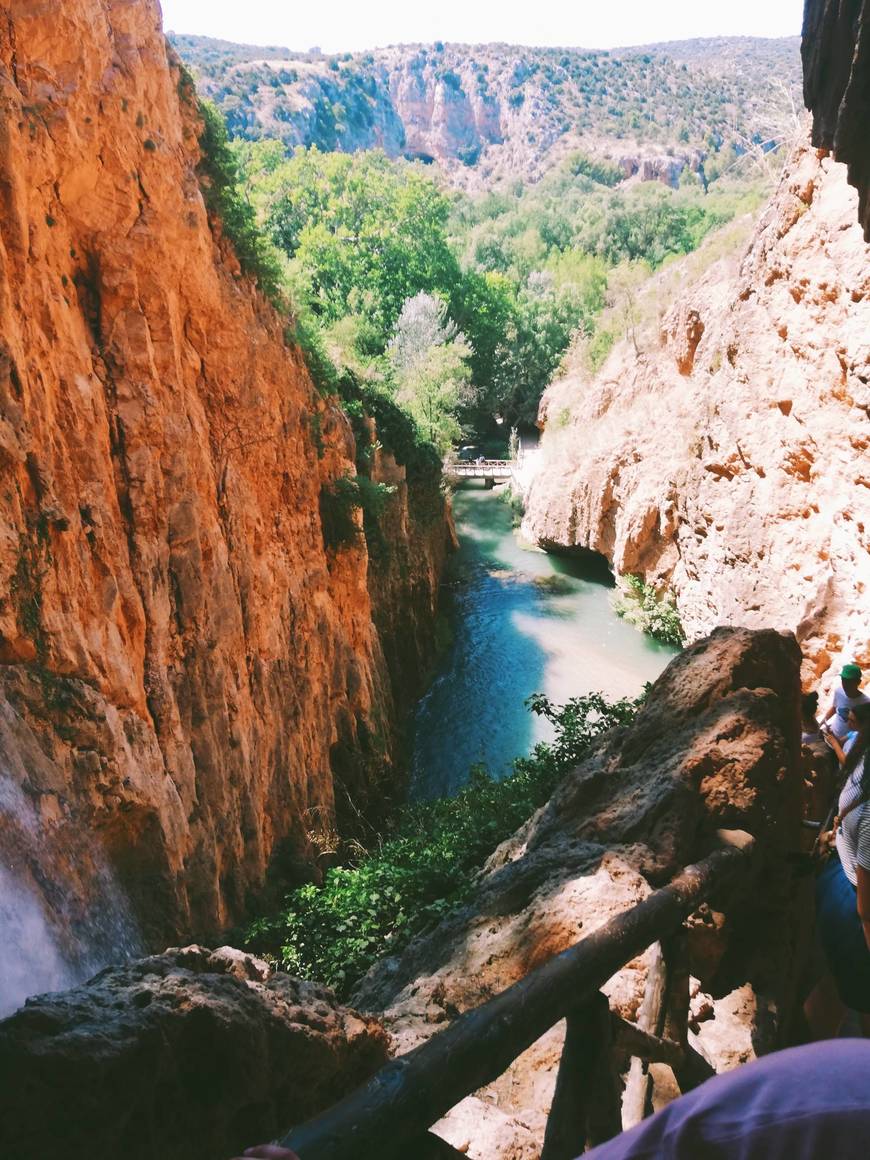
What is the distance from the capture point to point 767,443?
48.8 ft

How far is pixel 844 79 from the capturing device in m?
5.75

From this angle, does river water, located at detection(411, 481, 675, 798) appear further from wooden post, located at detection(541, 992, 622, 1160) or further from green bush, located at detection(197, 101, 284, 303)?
wooden post, located at detection(541, 992, 622, 1160)

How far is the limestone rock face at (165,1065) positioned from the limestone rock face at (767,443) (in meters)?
10.8

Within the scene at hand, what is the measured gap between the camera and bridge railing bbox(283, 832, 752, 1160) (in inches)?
48.1

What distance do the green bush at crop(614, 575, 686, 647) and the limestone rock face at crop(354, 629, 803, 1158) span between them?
1551 cm

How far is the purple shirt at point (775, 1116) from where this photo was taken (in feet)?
2.57

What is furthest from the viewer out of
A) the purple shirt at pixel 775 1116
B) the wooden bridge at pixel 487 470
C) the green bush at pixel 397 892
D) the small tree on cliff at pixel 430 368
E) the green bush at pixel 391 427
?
the wooden bridge at pixel 487 470

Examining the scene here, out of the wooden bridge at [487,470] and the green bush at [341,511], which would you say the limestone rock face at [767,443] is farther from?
the wooden bridge at [487,470]

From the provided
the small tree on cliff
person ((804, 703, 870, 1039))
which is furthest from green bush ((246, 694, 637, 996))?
the small tree on cliff

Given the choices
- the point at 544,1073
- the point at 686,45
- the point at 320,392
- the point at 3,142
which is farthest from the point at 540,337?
the point at 686,45

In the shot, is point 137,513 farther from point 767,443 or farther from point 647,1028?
point 767,443

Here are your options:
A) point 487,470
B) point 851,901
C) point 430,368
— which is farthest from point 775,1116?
point 487,470

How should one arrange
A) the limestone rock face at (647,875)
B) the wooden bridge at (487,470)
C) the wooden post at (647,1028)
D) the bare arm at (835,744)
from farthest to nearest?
the wooden bridge at (487,470) → the bare arm at (835,744) → the limestone rock face at (647,875) → the wooden post at (647,1028)

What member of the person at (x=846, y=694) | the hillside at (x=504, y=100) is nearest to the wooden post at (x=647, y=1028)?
the person at (x=846, y=694)
